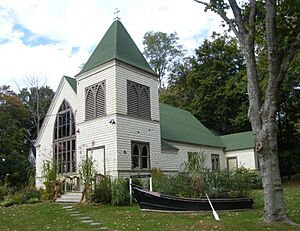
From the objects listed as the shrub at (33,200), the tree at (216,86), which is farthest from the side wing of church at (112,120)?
the tree at (216,86)

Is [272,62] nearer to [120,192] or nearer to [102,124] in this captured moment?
[120,192]

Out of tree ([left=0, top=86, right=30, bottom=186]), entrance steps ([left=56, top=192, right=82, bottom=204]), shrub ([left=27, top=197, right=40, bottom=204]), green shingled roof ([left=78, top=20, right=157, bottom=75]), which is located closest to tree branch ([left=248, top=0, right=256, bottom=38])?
green shingled roof ([left=78, top=20, right=157, bottom=75])

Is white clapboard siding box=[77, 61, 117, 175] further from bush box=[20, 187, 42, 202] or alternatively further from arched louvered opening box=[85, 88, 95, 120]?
bush box=[20, 187, 42, 202]

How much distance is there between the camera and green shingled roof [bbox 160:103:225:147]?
23.2 metres

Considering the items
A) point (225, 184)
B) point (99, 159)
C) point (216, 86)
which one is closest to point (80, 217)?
point (225, 184)

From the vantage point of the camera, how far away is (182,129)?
25.5 metres

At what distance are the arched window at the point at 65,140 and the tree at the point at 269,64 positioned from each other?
12.6 m

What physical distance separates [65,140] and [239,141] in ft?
48.3

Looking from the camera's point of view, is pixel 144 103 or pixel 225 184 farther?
pixel 144 103

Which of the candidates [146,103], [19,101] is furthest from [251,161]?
[19,101]

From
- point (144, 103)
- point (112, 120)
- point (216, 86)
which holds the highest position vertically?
point (216, 86)

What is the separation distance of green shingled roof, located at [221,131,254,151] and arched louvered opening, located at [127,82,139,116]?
12087 millimetres

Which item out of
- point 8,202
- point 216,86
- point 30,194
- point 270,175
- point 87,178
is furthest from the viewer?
point 216,86

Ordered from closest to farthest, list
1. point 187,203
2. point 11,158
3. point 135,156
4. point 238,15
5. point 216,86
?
point 238,15
point 187,203
point 135,156
point 11,158
point 216,86
